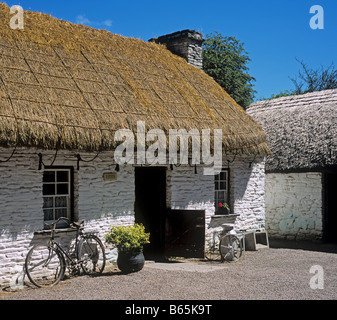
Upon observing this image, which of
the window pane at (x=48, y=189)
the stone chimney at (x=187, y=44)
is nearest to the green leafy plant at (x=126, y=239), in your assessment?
the window pane at (x=48, y=189)

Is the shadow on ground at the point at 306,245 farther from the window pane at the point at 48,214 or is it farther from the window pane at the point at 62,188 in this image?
the window pane at the point at 48,214

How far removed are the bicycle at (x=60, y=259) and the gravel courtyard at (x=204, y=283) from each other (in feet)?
0.84

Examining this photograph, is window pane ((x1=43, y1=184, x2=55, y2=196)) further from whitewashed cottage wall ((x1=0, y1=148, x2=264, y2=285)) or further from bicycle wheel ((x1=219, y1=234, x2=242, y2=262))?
bicycle wheel ((x1=219, y1=234, x2=242, y2=262))

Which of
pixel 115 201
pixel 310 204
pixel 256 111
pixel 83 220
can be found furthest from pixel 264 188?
pixel 83 220

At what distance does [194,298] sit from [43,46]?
6.62 metres

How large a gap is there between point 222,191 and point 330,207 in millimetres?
3655

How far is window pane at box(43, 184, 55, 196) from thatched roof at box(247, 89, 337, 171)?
7.73m

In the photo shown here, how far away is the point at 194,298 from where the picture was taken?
727 centimetres

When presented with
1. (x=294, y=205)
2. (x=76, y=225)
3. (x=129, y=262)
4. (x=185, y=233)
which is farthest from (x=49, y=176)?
(x=294, y=205)

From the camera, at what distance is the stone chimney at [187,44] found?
15539 millimetres

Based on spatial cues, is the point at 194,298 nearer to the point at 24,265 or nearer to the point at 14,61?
the point at 24,265

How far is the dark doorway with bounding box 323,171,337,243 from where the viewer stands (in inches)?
546

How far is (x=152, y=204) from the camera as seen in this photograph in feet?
38.0

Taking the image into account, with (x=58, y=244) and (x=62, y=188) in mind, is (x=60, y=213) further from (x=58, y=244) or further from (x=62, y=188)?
(x=58, y=244)
